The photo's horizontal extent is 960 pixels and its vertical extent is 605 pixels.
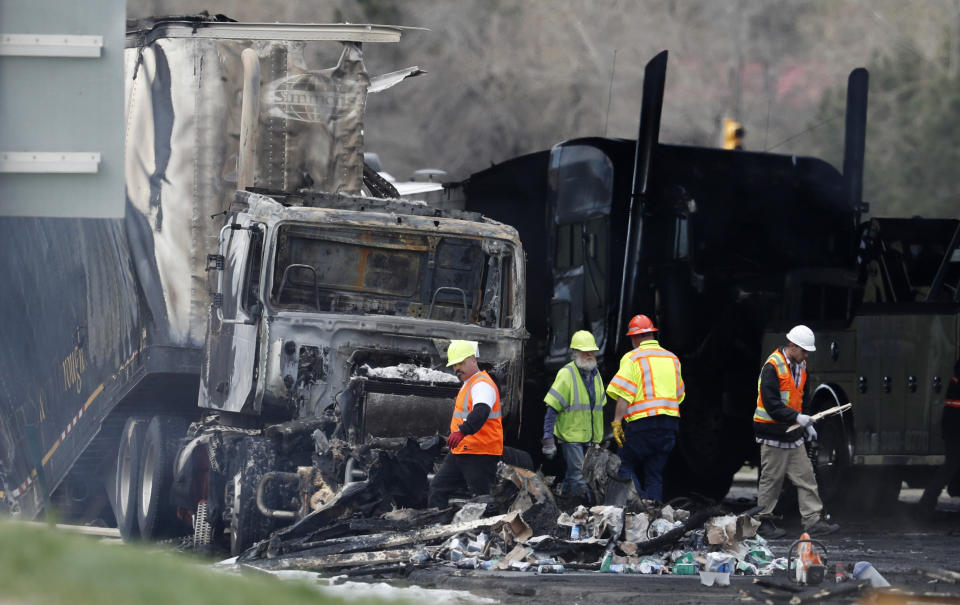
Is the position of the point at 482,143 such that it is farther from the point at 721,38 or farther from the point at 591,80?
the point at 721,38

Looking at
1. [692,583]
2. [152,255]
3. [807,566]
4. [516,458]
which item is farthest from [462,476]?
[152,255]

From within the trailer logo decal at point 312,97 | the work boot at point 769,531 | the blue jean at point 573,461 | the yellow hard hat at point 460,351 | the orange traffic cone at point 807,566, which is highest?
the trailer logo decal at point 312,97

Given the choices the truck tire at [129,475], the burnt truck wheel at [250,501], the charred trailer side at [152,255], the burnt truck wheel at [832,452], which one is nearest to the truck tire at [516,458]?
the burnt truck wheel at [250,501]

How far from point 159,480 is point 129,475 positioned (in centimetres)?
80

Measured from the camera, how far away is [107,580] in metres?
5.69

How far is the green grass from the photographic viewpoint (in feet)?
17.7

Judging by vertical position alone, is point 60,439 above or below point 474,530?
above

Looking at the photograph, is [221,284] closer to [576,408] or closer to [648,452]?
[576,408]

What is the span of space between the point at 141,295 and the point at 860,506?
22.5 ft

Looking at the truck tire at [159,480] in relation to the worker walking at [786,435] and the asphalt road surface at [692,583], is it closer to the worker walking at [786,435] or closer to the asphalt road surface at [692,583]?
the asphalt road surface at [692,583]

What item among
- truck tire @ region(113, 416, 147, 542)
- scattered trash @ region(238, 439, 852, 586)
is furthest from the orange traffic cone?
truck tire @ region(113, 416, 147, 542)

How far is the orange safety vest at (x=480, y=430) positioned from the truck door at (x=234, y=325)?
186 cm

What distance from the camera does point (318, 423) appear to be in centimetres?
1053

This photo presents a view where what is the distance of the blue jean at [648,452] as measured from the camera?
11.5 meters
